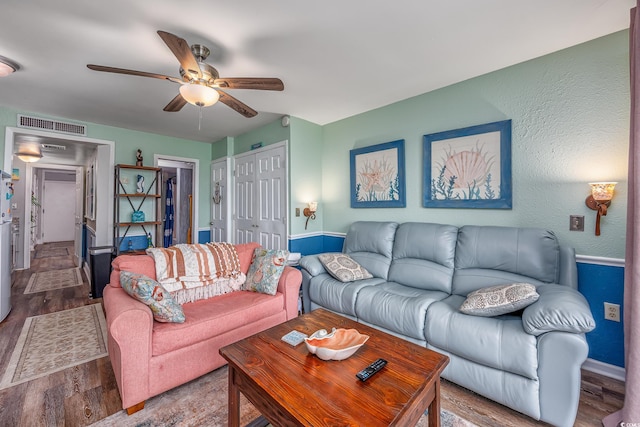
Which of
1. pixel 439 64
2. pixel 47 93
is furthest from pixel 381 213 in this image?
pixel 47 93

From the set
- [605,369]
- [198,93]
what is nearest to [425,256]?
[605,369]

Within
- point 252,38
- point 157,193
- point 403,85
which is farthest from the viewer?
point 157,193

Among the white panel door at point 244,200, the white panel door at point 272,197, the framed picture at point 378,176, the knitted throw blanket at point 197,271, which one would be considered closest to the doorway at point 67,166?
the white panel door at point 244,200

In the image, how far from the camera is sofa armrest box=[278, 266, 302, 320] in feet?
8.05

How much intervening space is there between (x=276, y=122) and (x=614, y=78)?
3.40 m

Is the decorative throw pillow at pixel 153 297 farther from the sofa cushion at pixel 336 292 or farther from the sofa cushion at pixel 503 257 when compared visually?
the sofa cushion at pixel 503 257

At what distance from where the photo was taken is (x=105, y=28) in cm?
183

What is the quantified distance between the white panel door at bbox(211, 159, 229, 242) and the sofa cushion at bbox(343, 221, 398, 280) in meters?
2.56

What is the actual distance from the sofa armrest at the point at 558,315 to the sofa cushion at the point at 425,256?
79 centimetres

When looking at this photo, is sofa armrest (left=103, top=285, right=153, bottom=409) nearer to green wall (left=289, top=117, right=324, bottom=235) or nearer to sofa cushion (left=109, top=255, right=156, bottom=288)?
sofa cushion (left=109, top=255, right=156, bottom=288)

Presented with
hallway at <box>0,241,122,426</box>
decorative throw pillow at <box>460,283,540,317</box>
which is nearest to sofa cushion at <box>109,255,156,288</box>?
hallway at <box>0,241,122,426</box>

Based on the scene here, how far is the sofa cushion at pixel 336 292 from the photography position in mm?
2418

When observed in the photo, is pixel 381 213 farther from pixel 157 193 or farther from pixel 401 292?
pixel 157 193

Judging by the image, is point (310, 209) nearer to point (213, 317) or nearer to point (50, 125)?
point (213, 317)
